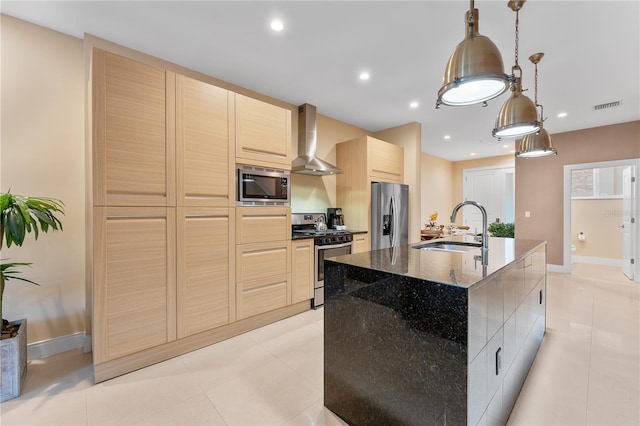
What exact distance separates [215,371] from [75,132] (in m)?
2.33

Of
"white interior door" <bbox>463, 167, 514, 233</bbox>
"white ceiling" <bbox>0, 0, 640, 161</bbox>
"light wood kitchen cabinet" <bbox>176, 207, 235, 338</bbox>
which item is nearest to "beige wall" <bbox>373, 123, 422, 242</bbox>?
"white ceiling" <bbox>0, 0, 640, 161</bbox>

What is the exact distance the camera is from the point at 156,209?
2.12 metres

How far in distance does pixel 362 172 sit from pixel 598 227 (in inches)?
224

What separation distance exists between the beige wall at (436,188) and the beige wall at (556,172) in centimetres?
203

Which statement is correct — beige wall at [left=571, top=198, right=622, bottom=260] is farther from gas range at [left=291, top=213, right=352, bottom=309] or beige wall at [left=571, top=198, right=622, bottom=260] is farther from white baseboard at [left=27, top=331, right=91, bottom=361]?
white baseboard at [left=27, top=331, right=91, bottom=361]

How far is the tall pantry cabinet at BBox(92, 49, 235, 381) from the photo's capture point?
1.91 meters

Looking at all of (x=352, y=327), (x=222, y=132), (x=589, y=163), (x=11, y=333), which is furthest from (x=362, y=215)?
(x=589, y=163)

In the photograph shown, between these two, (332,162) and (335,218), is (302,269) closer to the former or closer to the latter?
(335,218)

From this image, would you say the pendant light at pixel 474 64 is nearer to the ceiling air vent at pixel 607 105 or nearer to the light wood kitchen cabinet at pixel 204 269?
the light wood kitchen cabinet at pixel 204 269

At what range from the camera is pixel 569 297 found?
3.68 metres

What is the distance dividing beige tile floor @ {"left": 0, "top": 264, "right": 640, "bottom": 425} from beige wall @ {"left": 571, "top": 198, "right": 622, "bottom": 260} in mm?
4134

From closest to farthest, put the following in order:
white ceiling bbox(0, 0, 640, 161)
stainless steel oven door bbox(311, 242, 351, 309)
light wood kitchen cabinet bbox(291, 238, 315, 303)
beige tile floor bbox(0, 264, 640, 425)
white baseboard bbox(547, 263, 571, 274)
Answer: beige tile floor bbox(0, 264, 640, 425) < white ceiling bbox(0, 0, 640, 161) < light wood kitchen cabinet bbox(291, 238, 315, 303) < stainless steel oven door bbox(311, 242, 351, 309) < white baseboard bbox(547, 263, 571, 274)

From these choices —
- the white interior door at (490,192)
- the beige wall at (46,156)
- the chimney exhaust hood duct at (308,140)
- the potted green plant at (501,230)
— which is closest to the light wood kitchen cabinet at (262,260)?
the chimney exhaust hood duct at (308,140)

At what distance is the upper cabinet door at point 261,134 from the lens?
2.64 m
